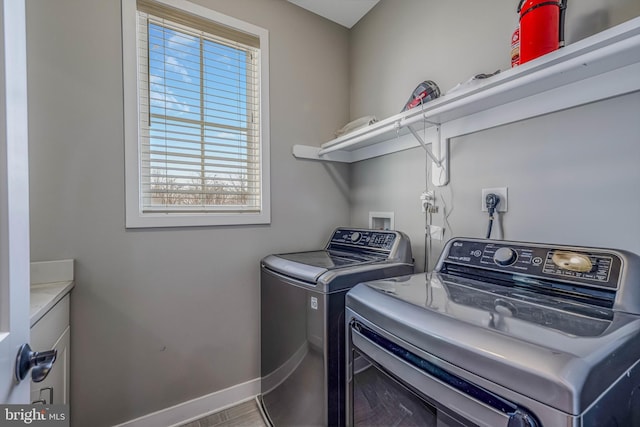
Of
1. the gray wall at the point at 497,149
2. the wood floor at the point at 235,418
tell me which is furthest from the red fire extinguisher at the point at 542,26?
the wood floor at the point at 235,418

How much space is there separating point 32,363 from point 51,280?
2.92 ft

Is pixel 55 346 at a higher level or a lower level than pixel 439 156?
lower

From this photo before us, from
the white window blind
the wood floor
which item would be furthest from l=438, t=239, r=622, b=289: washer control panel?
the wood floor

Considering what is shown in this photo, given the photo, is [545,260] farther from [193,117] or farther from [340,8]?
[340,8]

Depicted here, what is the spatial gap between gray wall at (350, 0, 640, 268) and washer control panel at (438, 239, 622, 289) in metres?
0.22

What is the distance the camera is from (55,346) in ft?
3.49

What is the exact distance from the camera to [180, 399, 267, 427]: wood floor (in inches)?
60.9

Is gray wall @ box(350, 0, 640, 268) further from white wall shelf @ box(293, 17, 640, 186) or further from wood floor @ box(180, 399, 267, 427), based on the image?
wood floor @ box(180, 399, 267, 427)

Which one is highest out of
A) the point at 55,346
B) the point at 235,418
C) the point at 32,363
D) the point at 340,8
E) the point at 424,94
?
the point at 340,8

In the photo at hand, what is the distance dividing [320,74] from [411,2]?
715 millimetres

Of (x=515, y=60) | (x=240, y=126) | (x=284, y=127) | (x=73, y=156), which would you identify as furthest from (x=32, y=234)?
(x=515, y=60)

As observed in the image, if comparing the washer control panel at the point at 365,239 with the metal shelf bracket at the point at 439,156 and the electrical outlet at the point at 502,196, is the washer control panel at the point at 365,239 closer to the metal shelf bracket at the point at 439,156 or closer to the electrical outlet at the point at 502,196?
the metal shelf bracket at the point at 439,156

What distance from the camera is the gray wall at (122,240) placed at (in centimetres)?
126

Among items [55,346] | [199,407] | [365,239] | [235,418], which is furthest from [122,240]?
[365,239]
